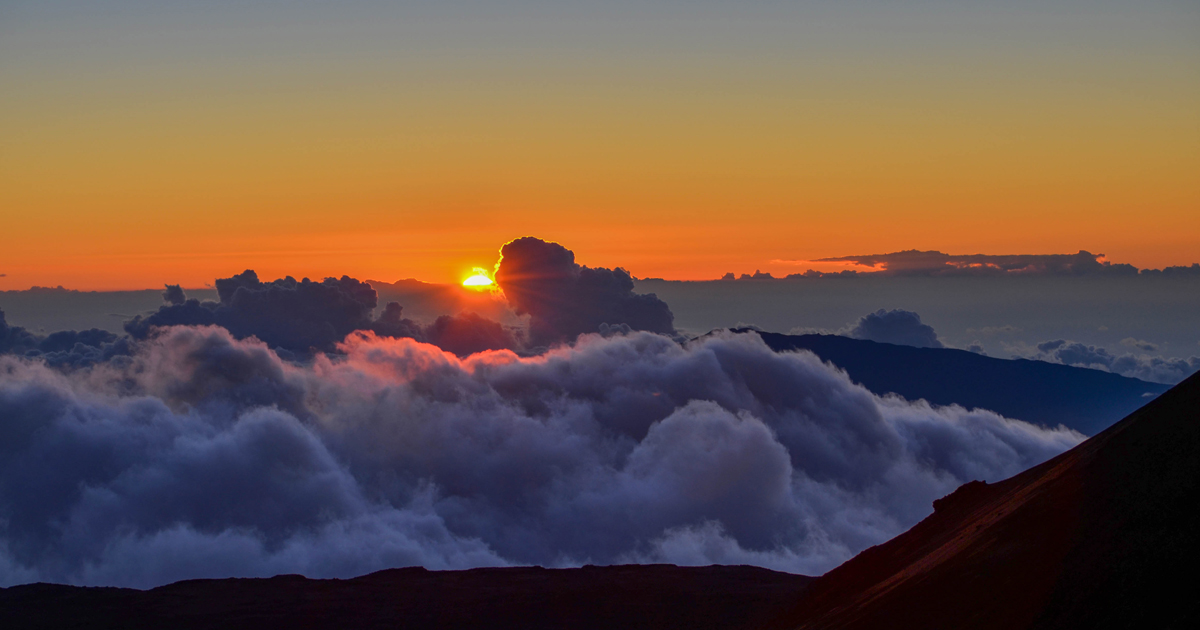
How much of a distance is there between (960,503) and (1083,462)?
17.0 m

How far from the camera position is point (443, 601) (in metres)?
75.0

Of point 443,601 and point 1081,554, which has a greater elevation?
point 1081,554

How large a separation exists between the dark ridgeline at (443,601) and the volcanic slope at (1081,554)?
2647cm

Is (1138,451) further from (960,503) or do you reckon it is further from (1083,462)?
(960,503)

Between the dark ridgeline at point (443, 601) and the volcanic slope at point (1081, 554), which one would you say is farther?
the dark ridgeline at point (443, 601)

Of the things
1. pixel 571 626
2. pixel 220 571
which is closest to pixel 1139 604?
pixel 571 626

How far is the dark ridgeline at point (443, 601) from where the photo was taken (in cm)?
6738

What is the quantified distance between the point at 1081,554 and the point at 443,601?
5865 cm

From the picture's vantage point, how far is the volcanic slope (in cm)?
2291

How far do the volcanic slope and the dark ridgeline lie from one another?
86.8 feet

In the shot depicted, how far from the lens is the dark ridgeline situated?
67.4 metres

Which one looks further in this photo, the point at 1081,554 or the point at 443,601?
the point at 443,601

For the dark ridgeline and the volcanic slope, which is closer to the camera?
the volcanic slope

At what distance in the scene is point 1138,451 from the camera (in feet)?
108
